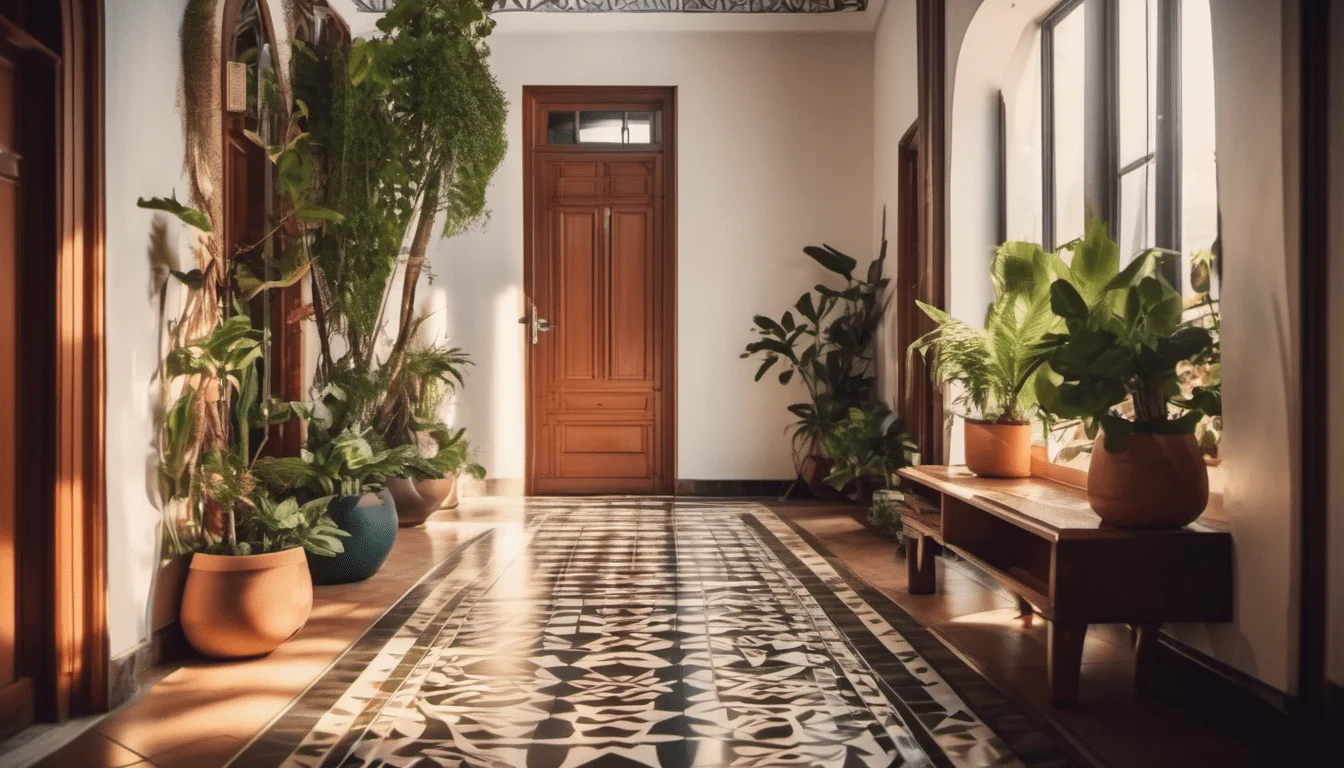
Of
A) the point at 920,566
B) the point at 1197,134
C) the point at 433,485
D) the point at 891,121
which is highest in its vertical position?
the point at 891,121

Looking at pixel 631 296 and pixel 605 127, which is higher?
pixel 605 127

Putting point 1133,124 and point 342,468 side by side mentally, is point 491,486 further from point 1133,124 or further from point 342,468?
point 1133,124

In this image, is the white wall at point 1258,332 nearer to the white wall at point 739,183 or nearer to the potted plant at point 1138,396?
Answer: the potted plant at point 1138,396

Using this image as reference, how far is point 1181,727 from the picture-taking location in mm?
2354

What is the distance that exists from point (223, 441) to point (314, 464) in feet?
2.72

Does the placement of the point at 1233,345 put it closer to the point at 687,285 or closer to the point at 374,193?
the point at 374,193

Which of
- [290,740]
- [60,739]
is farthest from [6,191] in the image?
[290,740]

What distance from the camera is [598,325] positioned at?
7.36 m

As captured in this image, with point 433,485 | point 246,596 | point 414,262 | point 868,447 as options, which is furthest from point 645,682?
point 868,447

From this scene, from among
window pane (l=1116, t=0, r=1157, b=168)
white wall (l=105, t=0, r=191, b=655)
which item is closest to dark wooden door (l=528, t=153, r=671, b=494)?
window pane (l=1116, t=0, r=1157, b=168)

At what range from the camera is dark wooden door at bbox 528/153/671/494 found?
7.31 m

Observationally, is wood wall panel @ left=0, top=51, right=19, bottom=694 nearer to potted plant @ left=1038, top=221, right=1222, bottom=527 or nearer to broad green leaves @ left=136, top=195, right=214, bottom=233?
broad green leaves @ left=136, top=195, right=214, bottom=233

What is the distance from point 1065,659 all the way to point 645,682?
1083 mm

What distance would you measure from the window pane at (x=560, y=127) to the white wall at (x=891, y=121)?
220 cm
